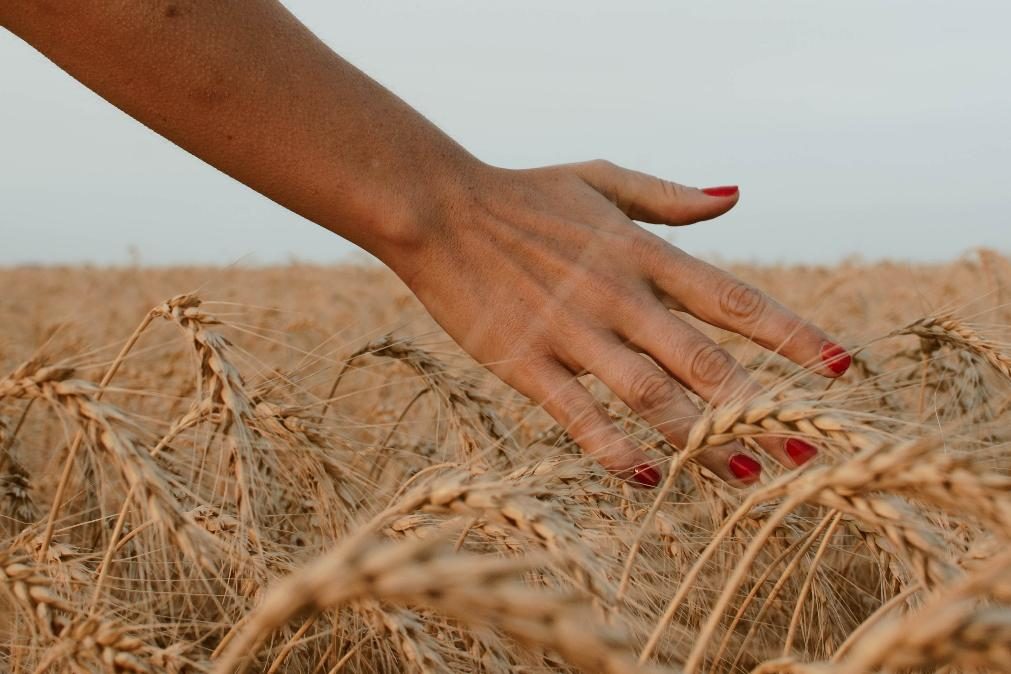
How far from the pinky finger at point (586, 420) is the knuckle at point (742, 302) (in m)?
0.27

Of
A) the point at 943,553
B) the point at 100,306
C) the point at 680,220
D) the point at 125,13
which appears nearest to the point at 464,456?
the point at 680,220

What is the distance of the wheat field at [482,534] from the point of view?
1.99 ft

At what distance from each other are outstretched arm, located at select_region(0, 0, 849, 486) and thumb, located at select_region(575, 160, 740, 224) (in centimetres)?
12

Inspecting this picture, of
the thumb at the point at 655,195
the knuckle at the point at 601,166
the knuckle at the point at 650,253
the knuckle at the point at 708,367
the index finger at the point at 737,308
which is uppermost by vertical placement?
the knuckle at the point at 601,166

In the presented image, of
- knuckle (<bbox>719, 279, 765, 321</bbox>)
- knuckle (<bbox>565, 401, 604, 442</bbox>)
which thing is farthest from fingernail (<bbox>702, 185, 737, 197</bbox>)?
knuckle (<bbox>565, 401, 604, 442</bbox>)

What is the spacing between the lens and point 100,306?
686 cm

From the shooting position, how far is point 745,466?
5.11 feet

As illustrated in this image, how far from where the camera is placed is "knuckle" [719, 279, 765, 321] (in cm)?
167

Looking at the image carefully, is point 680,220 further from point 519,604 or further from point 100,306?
point 100,306

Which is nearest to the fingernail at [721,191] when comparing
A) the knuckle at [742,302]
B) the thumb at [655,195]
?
the thumb at [655,195]

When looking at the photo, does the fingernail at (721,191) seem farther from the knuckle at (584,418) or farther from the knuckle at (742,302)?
the knuckle at (584,418)

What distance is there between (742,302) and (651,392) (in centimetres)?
22

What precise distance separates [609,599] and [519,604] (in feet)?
1.09

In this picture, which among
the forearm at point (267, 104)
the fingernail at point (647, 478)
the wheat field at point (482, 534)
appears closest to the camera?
the wheat field at point (482, 534)
